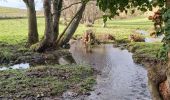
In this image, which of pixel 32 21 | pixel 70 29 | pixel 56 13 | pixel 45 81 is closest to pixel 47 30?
pixel 56 13

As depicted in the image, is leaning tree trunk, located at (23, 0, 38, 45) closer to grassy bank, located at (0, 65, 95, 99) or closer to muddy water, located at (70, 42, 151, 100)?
muddy water, located at (70, 42, 151, 100)

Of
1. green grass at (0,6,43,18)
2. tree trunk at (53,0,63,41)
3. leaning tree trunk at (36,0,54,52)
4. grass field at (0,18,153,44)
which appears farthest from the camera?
green grass at (0,6,43,18)

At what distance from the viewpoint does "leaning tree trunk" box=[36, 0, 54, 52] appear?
1246 inches

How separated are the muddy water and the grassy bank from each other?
79 cm

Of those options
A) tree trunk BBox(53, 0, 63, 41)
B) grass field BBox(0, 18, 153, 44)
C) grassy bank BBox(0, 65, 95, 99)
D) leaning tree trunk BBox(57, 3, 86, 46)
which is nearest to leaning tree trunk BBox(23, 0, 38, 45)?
tree trunk BBox(53, 0, 63, 41)

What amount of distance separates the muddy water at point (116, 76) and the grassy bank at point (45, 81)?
0.79m

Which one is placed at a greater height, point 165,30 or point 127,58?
point 165,30

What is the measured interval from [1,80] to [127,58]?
1245 cm

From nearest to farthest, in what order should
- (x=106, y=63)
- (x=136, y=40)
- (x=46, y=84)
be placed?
(x=46, y=84)
(x=106, y=63)
(x=136, y=40)

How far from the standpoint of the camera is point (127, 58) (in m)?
29.3

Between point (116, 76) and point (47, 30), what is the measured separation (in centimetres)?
1224

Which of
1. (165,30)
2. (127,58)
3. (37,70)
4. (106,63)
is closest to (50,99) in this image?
(37,70)

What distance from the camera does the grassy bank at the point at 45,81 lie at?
16.9m

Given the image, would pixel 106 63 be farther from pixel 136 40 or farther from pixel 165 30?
pixel 165 30
